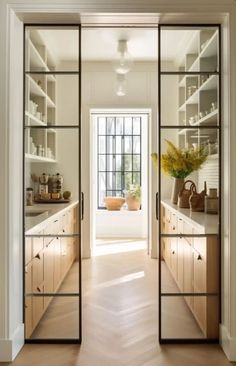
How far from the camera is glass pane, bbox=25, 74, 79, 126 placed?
2.87 meters

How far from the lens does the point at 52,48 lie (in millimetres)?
2846

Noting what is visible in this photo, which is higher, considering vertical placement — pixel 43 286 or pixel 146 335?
pixel 43 286

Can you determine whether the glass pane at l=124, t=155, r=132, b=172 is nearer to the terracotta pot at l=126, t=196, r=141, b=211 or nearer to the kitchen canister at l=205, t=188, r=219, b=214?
the terracotta pot at l=126, t=196, r=141, b=211

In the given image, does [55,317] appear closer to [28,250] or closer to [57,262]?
[57,262]

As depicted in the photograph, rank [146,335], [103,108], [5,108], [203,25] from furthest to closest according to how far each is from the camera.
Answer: [103,108]
[146,335]
[203,25]
[5,108]

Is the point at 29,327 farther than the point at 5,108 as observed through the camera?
Yes

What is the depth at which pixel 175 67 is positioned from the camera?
2.95 metres

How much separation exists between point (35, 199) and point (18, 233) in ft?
1.09

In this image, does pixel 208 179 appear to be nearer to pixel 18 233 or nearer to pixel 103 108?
pixel 18 233

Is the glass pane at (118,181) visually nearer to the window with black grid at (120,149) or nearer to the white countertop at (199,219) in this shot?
the window with black grid at (120,149)

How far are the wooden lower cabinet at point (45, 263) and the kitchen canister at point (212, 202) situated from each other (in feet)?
3.36

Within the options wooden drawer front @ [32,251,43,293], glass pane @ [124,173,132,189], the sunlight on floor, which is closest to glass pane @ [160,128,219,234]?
wooden drawer front @ [32,251,43,293]

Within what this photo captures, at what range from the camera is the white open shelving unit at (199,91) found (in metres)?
2.83

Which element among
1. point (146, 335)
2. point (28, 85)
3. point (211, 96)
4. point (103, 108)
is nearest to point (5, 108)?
point (28, 85)
